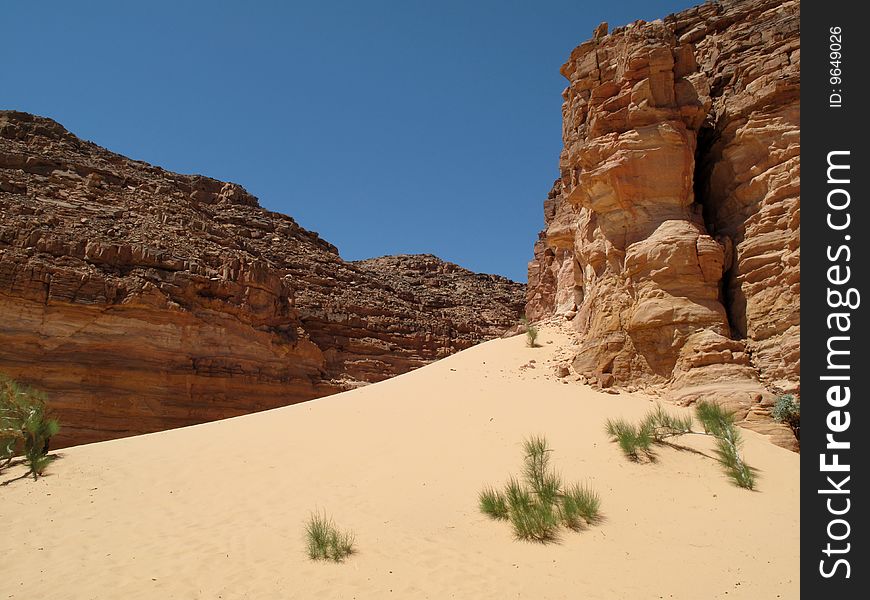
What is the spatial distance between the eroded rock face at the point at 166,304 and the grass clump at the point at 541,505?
19.2 meters

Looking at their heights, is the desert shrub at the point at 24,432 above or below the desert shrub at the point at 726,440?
below

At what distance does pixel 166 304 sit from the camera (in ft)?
77.9

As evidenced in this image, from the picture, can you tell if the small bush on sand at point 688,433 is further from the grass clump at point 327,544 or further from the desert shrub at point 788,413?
the grass clump at point 327,544

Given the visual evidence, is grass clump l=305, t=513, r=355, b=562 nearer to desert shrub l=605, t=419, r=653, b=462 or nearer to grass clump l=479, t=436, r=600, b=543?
grass clump l=479, t=436, r=600, b=543

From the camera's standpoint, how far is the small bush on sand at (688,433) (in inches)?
305

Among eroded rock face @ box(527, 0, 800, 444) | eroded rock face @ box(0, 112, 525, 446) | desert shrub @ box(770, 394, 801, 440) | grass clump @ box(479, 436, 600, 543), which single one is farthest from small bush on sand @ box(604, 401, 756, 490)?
eroded rock face @ box(0, 112, 525, 446)

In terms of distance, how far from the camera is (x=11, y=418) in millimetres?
10562

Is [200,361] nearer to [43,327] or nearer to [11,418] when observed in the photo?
[43,327]

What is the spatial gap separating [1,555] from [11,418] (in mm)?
5465

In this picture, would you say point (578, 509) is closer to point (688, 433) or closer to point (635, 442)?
point (635, 442)

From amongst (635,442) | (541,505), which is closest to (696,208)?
(635,442)

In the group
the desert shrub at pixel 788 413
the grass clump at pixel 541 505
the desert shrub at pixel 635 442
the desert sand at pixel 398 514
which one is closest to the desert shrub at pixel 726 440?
the desert sand at pixel 398 514

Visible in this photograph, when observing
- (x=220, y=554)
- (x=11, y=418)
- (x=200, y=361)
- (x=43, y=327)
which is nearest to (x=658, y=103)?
(x=220, y=554)

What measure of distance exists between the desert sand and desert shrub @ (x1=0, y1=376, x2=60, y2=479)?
29cm
